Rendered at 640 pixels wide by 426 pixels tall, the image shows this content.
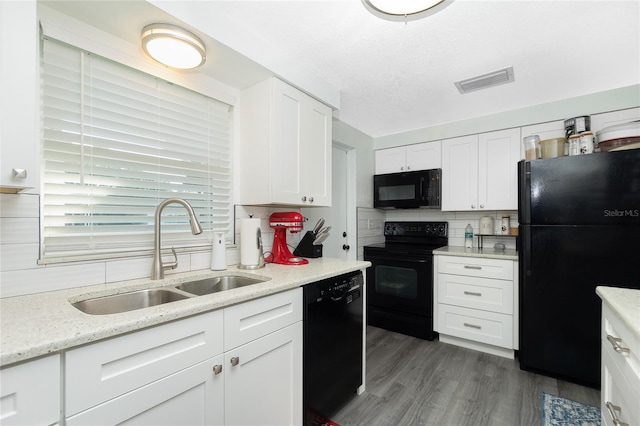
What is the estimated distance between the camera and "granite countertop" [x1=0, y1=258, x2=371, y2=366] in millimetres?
736

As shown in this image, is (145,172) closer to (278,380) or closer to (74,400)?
(74,400)

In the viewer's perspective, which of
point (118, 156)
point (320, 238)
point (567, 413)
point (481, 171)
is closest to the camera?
point (118, 156)

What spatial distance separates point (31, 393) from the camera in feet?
2.37

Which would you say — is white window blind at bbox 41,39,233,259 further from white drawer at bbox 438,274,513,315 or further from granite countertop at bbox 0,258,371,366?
white drawer at bbox 438,274,513,315

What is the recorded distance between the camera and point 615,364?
1.04m

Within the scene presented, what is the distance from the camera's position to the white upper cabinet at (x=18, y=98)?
0.92 m

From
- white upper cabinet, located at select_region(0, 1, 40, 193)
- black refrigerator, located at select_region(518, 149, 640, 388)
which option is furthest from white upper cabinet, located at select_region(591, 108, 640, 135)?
white upper cabinet, located at select_region(0, 1, 40, 193)

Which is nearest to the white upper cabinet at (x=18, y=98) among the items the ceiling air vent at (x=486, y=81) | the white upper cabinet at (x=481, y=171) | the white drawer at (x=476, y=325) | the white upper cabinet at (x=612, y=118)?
the ceiling air vent at (x=486, y=81)

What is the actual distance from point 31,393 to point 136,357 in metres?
0.24

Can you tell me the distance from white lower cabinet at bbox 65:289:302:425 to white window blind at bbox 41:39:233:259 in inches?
28.1

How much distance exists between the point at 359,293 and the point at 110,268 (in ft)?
4.62

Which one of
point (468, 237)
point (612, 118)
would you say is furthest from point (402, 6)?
point (468, 237)

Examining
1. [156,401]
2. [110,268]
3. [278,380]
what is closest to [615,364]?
[278,380]

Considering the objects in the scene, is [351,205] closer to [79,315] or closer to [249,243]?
[249,243]
